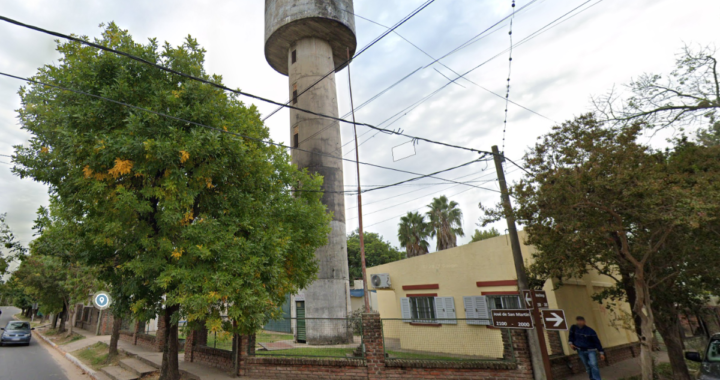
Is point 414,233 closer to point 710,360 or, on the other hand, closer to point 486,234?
point 486,234

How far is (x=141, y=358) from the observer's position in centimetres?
1455

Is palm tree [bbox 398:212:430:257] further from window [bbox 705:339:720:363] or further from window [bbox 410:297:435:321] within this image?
window [bbox 705:339:720:363]

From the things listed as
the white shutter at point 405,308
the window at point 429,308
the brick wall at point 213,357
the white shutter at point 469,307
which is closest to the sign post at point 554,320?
the white shutter at point 469,307

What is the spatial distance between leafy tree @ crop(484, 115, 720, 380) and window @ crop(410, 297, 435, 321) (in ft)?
24.1

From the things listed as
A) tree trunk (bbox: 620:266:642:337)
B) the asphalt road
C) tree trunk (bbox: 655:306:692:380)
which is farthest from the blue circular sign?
tree trunk (bbox: 655:306:692:380)

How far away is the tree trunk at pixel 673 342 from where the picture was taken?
9898 mm

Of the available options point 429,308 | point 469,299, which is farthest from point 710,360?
point 429,308

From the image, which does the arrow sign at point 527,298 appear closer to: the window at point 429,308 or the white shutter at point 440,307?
the window at point 429,308

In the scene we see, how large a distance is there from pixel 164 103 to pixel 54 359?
17105 mm

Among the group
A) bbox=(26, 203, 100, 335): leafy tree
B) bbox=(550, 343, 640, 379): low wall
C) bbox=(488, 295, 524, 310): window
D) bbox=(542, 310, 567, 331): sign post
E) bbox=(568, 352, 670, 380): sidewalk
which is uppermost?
bbox=(26, 203, 100, 335): leafy tree

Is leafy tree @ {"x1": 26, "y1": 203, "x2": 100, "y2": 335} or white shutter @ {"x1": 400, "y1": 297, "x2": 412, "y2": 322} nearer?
leafy tree @ {"x1": 26, "y1": 203, "x2": 100, "y2": 335}

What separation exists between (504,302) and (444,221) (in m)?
23.7

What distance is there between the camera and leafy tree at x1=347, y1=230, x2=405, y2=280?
4734 cm

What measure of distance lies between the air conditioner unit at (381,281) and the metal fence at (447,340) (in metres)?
1.95
